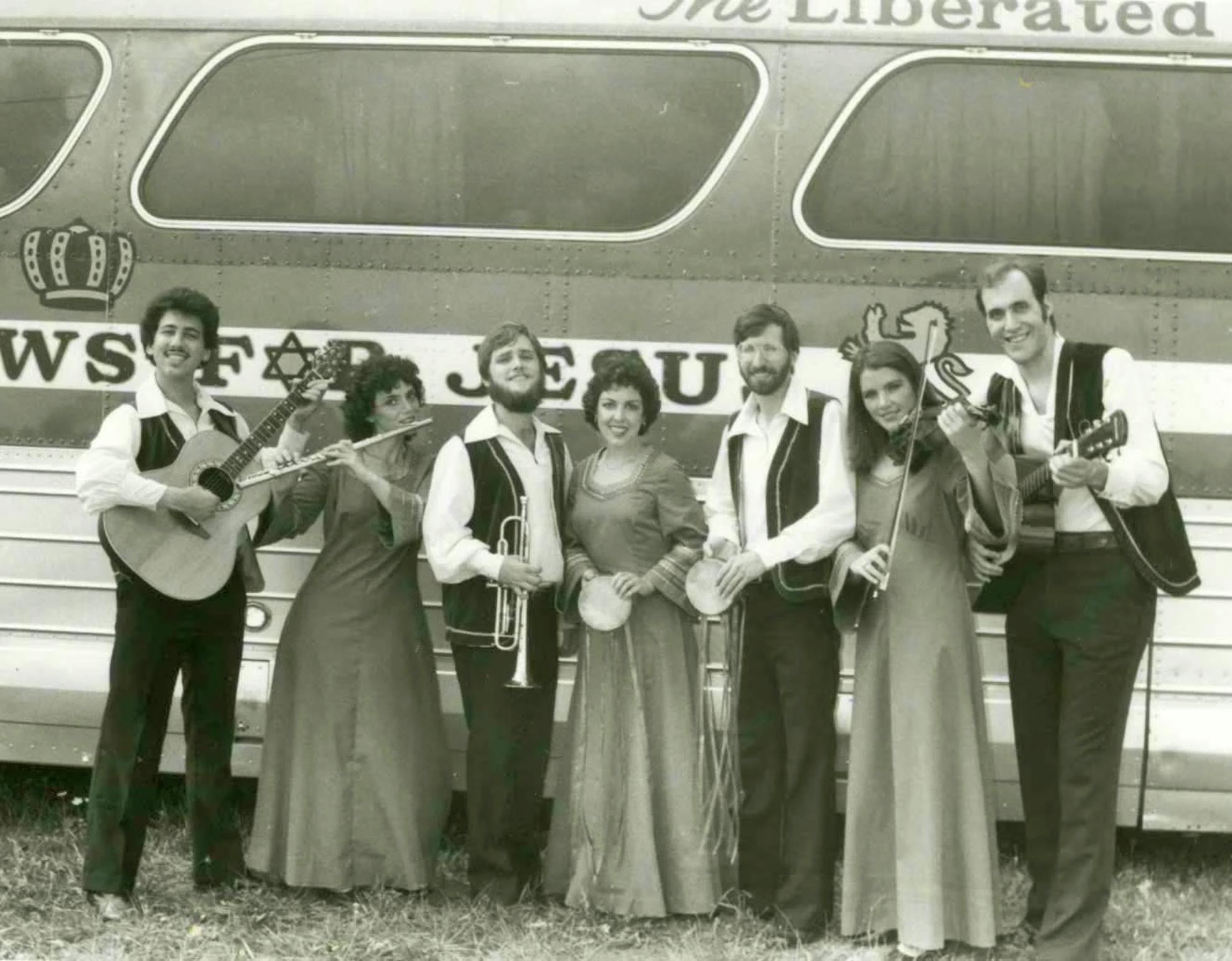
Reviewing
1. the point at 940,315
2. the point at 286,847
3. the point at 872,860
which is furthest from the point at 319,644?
the point at 940,315

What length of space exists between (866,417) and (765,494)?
383 millimetres

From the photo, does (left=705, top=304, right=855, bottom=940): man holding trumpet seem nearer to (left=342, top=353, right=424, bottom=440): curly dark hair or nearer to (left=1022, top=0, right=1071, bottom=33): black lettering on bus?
(left=342, top=353, right=424, bottom=440): curly dark hair

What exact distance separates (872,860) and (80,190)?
3.51 metres

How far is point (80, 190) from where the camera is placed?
5.52 m

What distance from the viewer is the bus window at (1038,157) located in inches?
203

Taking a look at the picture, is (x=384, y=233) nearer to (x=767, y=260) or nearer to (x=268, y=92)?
(x=268, y=92)

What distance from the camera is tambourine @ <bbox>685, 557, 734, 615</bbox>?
4.74 metres

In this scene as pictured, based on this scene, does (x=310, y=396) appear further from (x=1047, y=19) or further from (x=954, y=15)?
(x=1047, y=19)

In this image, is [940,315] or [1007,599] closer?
[1007,599]

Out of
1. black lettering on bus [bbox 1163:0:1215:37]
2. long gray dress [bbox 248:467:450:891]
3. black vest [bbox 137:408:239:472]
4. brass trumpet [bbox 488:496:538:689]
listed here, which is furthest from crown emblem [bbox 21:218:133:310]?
black lettering on bus [bbox 1163:0:1215:37]

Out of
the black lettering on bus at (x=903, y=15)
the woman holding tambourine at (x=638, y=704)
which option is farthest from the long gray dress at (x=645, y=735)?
the black lettering on bus at (x=903, y=15)

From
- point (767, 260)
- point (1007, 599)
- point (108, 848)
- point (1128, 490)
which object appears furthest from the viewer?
point (767, 260)

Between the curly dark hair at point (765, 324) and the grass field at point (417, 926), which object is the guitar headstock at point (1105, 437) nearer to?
the curly dark hair at point (765, 324)

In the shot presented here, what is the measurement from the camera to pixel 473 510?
4.94 meters
